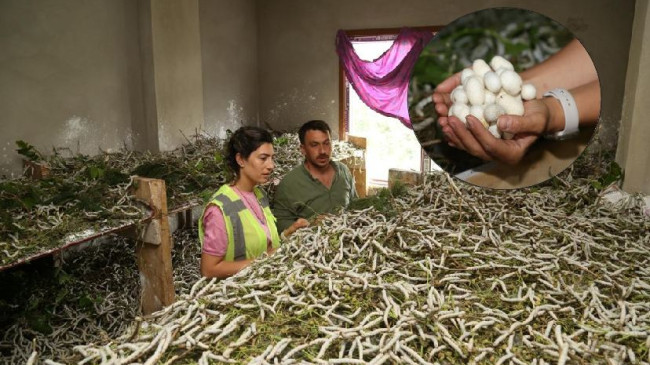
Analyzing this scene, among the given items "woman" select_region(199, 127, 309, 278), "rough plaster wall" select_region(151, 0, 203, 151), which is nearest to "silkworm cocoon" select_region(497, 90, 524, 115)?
"woman" select_region(199, 127, 309, 278)

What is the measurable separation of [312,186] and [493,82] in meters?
2.54

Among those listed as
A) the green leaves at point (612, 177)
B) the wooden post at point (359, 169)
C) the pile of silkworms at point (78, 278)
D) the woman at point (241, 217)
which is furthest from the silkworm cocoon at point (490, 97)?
the wooden post at point (359, 169)

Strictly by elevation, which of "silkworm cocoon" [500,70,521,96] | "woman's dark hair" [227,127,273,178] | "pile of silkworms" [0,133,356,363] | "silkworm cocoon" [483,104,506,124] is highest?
"silkworm cocoon" [500,70,521,96]

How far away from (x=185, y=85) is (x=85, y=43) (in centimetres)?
128

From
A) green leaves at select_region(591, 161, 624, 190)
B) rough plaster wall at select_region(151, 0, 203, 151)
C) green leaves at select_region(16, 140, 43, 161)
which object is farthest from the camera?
rough plaster wall at select_region(151, 0, 203, 151)

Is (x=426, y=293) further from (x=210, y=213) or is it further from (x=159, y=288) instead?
(x=159, y=288)

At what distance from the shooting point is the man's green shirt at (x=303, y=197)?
3689 mm

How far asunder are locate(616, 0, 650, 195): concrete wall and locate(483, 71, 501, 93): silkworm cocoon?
242 centimetres

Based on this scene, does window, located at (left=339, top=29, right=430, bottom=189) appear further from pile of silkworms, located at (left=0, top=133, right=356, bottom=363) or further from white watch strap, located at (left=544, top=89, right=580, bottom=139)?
white watch strap, located at (left=544, top=89, right=580, bottom=139)

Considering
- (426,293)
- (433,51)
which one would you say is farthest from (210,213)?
(433,51)

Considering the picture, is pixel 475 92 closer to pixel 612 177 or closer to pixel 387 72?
pixel 612 177

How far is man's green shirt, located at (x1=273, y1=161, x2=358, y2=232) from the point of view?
369 cm

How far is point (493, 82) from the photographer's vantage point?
1.33 m

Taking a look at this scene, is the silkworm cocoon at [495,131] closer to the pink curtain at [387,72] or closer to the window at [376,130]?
the pink curtain at [387,72]
